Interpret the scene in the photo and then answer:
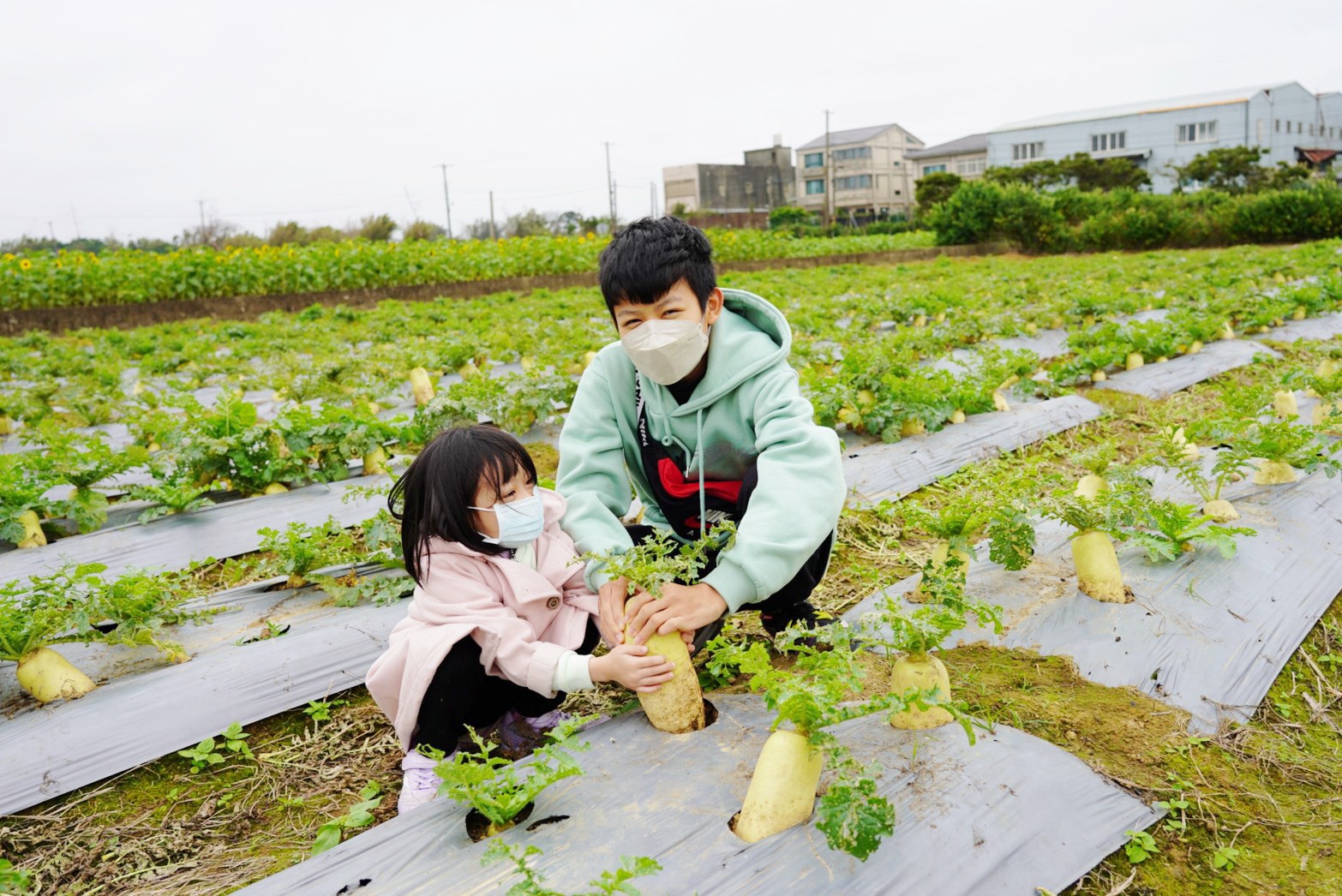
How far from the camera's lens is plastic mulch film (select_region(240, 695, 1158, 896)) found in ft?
5.78

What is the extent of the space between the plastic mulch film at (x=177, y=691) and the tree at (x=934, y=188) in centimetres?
3829

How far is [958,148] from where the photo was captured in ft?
189

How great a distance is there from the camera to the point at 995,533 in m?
3.11

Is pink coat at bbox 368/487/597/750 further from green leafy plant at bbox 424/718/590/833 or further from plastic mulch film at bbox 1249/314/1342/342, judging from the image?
Answer: plastic mulch film at bbox 1249/314/1342/342

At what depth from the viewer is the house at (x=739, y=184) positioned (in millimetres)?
55438

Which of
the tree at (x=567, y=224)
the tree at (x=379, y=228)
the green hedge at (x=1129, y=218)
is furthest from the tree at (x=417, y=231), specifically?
the green hedge at (x=1129, y=218)

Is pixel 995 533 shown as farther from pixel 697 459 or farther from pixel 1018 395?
pixel 1018 395

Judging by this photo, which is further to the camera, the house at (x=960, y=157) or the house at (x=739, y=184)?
the house at (x=960, y=157)

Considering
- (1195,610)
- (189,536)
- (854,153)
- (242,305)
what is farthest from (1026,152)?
(189,536)

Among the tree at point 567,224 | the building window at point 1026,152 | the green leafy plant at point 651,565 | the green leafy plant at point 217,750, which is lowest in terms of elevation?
the green leafy plant at point 217,750

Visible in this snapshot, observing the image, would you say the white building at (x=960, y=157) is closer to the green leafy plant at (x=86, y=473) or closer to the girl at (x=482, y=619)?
the green leafy plant at (x=86, y=473)

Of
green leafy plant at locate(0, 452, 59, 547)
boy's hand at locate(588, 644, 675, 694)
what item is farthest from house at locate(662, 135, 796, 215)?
boy's hand at locate(588, 644, 675, 694)

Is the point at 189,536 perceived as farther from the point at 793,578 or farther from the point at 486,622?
the point at 793,578

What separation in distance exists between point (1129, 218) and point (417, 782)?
27752 millimetres
